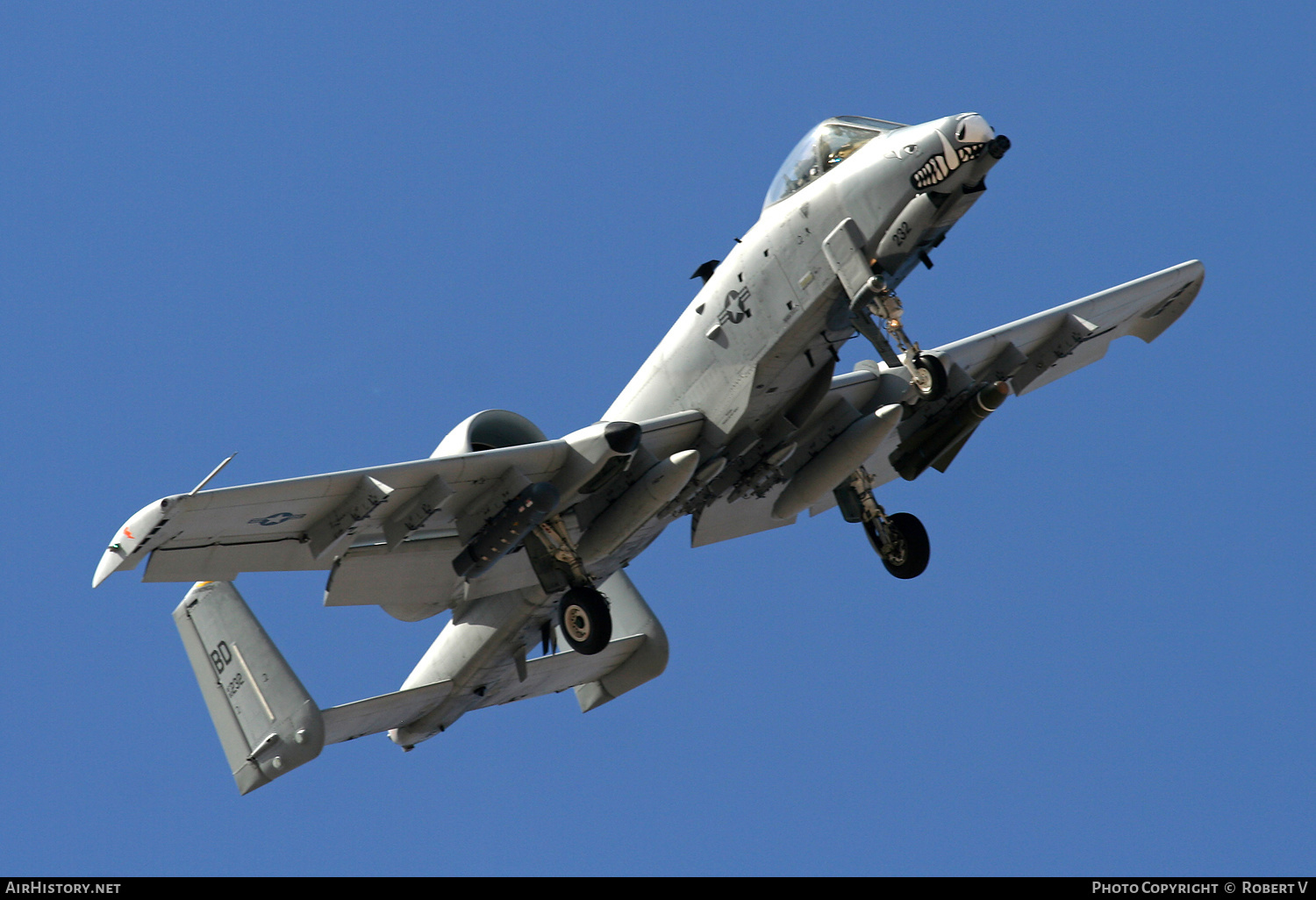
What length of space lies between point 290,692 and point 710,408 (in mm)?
7098

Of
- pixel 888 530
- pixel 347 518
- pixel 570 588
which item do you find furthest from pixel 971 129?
pixel 347 518

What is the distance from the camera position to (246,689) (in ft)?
72.8

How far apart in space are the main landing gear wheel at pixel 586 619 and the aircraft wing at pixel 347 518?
1.52 meters

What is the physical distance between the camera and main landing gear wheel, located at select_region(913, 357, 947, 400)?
706 inches

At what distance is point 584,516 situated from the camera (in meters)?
20.6

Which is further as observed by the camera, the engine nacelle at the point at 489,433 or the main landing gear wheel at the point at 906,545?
the main landing gear wheel at the point at 906,545

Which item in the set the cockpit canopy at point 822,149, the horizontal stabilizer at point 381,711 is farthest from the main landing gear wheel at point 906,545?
the horizontal stabilizer at point 381,711

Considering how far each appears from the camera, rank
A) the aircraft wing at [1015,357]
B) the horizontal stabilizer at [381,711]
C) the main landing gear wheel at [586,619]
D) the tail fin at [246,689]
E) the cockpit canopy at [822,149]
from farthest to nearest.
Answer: the horizontal stabilizer at [381,711], the tail fin at [246,689], the aircraft wing at [1015,357], the main landing gear wheel at [586,619], the cockpit canopy at [822,149]

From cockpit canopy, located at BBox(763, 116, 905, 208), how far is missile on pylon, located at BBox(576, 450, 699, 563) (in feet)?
11.0

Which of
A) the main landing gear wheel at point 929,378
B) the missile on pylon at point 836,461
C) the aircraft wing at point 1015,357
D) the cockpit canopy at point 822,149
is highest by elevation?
the cockpit canopy at point 822,149

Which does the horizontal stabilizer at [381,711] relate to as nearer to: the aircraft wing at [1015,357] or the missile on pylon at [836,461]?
the aircraft wing at [1015,357]

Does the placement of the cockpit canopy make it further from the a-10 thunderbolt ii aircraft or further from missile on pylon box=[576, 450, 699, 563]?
missile on pylon box=[576, 450, 699, 563]

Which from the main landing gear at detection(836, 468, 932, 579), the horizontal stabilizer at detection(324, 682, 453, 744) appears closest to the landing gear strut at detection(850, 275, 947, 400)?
the main landing gear at detection(836, 468, 932, 579)

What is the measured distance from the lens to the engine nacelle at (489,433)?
64.3ft
